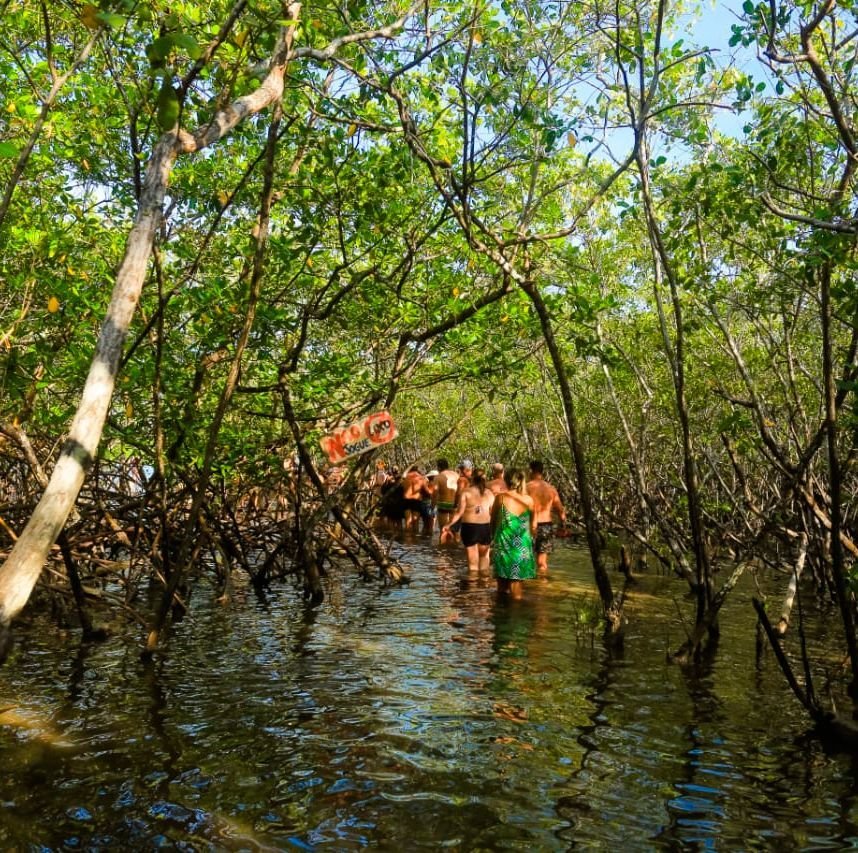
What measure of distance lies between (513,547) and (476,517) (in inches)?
82.8

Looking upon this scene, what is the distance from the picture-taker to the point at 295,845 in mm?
3184

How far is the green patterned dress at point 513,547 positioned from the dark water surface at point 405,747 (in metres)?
1.69

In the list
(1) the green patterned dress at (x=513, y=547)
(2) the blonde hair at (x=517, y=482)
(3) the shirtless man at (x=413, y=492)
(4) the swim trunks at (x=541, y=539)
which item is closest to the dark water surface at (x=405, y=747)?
(1) the green patterned dress at (x=513, y=547)

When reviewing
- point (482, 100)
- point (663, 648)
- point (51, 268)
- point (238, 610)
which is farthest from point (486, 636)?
point (51, 268)

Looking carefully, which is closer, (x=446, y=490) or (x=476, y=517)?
(x=476, y=517)

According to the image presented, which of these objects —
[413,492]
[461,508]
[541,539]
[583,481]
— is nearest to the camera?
[583,481]

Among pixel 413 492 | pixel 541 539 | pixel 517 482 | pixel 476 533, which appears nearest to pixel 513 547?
pixel 517 482

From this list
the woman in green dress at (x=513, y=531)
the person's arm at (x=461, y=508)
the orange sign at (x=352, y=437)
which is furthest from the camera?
the person's arm at (x=461, y=508)

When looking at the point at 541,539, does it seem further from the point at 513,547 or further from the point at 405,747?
the point at 405,747

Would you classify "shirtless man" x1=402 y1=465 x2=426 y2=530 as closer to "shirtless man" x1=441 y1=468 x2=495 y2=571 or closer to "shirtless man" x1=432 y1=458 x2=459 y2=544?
"shirtless man" x1=432 y1=458 x2=459 y2=544

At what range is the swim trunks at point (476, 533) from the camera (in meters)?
10.9

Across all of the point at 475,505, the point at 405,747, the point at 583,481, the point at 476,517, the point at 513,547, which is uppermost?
the point at 583,481

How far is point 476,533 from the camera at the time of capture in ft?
35.9

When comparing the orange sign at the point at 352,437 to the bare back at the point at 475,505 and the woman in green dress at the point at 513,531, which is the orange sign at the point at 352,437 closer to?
the woman in green dress at the point at 513,531
